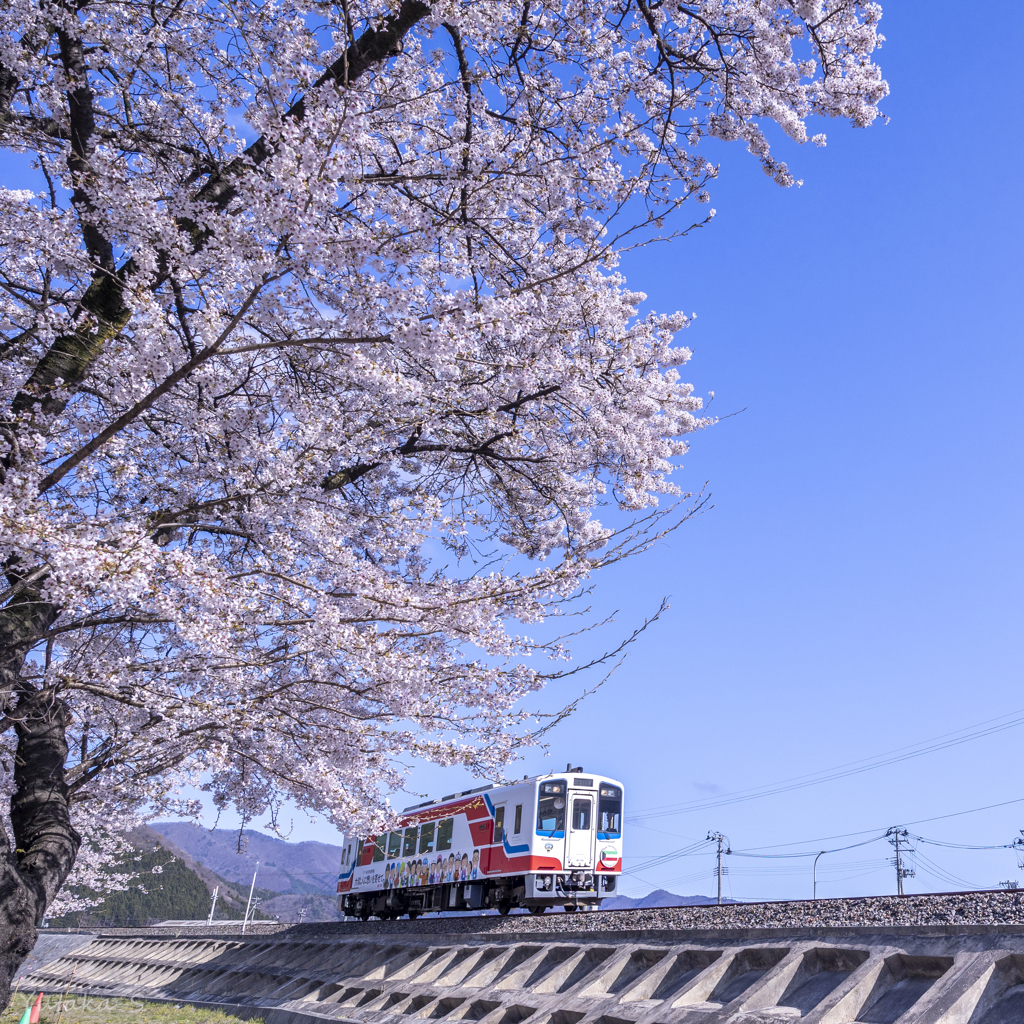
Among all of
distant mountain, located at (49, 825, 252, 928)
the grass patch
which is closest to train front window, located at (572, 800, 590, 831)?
the grass patch

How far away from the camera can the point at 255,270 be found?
13.0 feet

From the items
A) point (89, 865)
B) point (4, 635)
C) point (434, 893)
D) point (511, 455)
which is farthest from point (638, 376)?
point (89, 865)

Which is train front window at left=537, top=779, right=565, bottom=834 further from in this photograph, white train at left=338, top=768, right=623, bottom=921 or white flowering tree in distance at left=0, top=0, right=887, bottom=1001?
white flowering tree in distance at left=0, top=0, right=887, bottom=1001

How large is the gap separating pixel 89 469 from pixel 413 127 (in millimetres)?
3318

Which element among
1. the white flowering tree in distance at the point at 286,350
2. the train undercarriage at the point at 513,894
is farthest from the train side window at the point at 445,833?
the white flowering tree in distance at the point at 286,350

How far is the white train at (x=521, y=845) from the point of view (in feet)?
49.6

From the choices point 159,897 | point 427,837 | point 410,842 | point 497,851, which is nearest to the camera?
point 497,851

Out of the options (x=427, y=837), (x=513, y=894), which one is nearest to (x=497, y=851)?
(x=513, y=894)

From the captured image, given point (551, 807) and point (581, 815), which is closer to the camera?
point (551, 807)

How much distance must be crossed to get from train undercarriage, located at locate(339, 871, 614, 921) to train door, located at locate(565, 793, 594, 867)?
0.23 metres

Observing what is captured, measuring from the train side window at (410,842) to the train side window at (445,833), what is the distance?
3.31 ft

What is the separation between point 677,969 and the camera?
8062mm

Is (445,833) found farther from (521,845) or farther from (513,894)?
(521,845)

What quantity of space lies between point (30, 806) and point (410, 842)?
44.2ft
